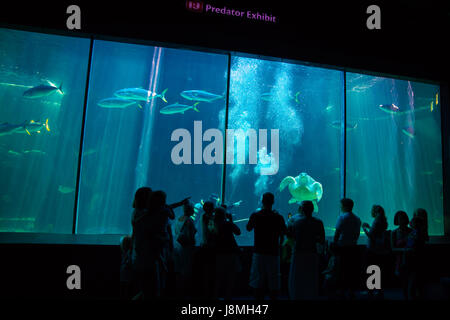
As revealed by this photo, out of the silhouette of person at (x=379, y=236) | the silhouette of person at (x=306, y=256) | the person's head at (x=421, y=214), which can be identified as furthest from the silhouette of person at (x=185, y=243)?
the person's head at (x=421, y=214)

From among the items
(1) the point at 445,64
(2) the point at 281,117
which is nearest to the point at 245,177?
(2) the point at 281,117

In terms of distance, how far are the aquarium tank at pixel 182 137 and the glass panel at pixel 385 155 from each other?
0.15 meters

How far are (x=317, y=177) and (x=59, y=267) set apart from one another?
22162mm

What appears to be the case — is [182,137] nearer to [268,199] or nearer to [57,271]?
[57,271]

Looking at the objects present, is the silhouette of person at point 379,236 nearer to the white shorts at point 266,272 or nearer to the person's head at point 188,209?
the white shorts at point 266,272

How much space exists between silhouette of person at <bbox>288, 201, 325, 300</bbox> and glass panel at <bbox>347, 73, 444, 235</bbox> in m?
19.4

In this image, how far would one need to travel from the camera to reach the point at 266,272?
3.24 meters

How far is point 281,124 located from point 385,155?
45.8ft

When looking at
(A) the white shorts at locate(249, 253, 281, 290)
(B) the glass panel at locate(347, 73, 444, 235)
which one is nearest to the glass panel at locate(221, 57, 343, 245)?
(B) the glass panel at locate(347, 73, 444, 235)

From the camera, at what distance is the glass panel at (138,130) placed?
78.3 feet

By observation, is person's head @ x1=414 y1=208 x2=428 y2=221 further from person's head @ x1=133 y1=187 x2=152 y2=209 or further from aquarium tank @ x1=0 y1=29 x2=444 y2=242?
aquarium tank @ x1=0 y1=29 x2=444 y2=242

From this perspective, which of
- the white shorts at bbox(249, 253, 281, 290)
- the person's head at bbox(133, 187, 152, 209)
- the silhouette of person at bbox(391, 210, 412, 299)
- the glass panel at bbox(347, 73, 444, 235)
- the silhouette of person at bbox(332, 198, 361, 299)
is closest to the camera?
the person's head at bbox(133, 187, 152, 209)

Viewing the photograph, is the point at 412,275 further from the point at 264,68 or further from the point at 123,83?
the point at 123,83

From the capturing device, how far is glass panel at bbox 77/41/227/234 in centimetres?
2388
